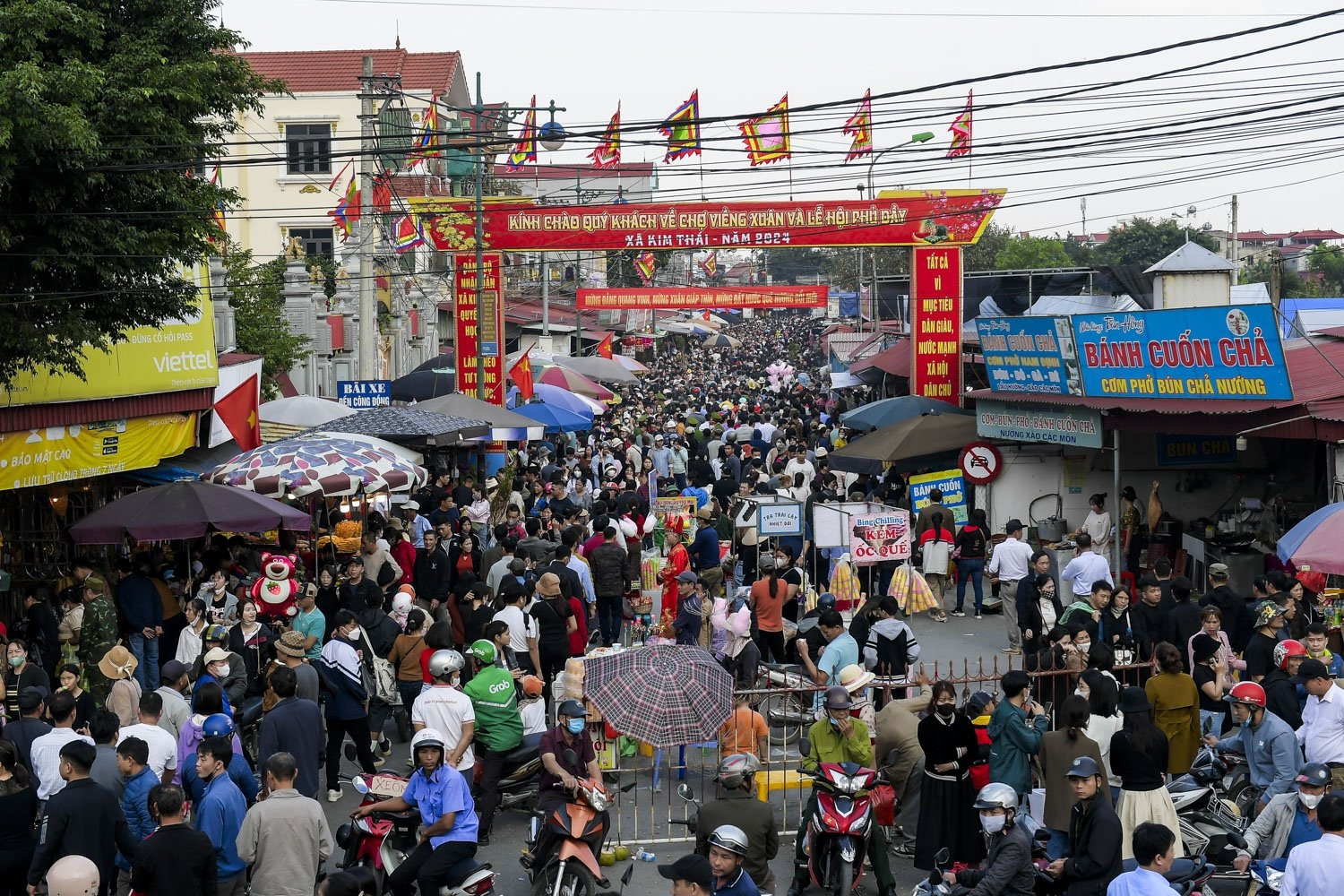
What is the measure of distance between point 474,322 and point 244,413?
27.0ft

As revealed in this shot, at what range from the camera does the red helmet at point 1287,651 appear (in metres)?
10.2

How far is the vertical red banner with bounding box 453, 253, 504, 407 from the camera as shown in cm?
2808

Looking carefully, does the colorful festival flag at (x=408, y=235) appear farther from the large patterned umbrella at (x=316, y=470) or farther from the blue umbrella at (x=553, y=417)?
the large patterned umbrella at (x=316, y=470)

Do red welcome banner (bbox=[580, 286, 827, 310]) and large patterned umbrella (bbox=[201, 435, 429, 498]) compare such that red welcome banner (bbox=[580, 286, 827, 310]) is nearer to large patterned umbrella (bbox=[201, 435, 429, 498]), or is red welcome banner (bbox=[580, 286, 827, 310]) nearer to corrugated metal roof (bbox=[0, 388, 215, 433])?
corrugated metal roof (bbox=[0, 388, 215, 433])

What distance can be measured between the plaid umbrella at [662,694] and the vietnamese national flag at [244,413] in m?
11.7

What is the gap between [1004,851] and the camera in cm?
770

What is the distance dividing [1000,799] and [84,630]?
8061 mm

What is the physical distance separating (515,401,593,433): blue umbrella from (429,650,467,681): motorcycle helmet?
52.2ft

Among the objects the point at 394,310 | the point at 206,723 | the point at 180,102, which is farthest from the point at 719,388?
the point at 206,723

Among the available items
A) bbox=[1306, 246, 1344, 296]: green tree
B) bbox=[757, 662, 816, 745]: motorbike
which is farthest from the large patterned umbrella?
bbox=[1306, 246, 1344, 296]: green tree

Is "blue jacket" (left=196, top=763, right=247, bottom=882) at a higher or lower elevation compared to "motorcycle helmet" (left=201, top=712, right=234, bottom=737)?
lower

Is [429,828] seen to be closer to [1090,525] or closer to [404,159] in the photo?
[1090,525]

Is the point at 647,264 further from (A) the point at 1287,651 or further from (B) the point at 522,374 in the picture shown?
(A) the point at 1287,651

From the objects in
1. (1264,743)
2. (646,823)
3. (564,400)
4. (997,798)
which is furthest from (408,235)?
(997,798)
